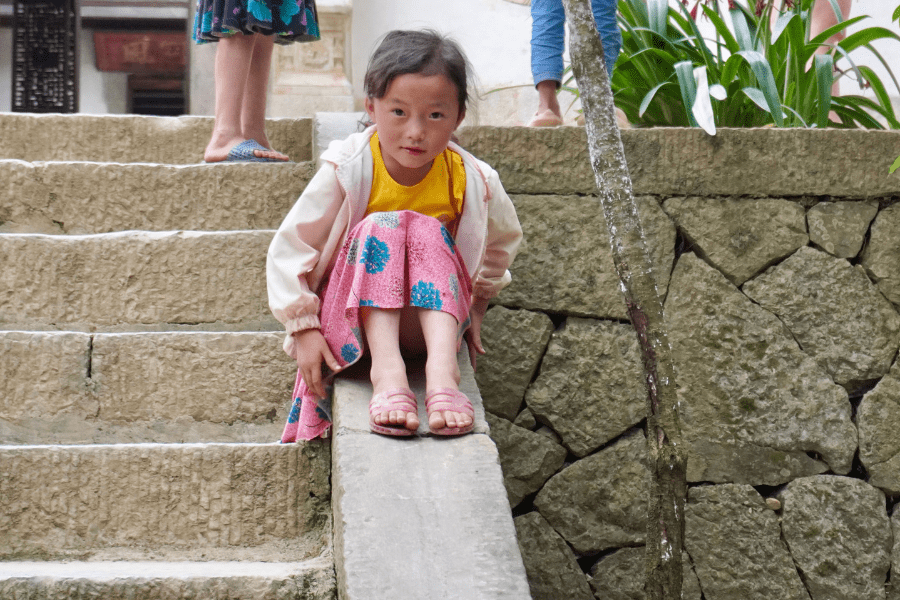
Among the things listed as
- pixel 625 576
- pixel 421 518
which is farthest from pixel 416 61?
pixel 625 576

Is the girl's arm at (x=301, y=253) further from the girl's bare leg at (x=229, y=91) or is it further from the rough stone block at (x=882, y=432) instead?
the rough stone block at (x=882, y=432)

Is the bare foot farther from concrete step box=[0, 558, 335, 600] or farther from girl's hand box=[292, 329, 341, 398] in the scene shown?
concrete step box=[0, 558, 335, 600]

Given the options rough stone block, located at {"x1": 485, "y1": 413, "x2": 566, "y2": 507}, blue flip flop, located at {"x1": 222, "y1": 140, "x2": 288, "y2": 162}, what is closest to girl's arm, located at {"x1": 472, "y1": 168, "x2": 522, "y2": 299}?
rough stone block, located at {"x1": 485, "y1": 413, "x2": 566, "y2": 507}

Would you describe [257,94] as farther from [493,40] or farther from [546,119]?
[493,40]

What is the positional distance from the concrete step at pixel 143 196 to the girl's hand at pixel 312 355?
0.91m

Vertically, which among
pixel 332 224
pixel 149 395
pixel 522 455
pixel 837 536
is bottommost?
pixel 837 536

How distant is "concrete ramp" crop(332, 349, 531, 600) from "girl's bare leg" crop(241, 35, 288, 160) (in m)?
1.44

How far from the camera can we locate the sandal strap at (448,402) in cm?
162

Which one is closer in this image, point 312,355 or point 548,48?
point 312,355

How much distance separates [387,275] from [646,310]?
50cm

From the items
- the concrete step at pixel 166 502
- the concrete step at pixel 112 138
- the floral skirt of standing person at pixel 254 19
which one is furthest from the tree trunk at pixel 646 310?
the concrete step at pixel 112 138

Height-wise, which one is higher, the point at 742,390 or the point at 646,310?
the point at 646,310

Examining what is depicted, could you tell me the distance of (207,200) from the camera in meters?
Result: 2.57

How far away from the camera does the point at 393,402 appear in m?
1.62
